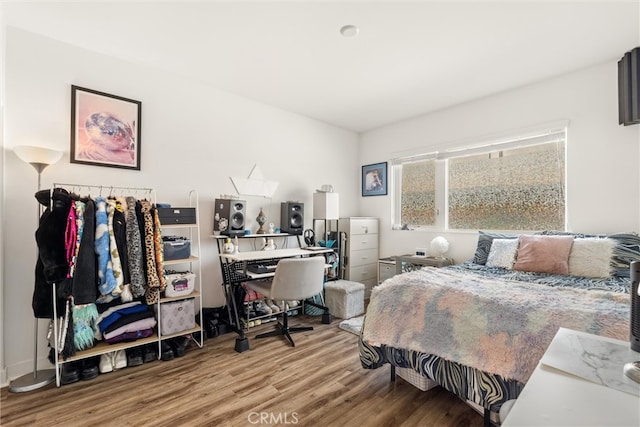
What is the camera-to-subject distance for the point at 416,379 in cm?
192

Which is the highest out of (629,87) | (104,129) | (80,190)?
(629,87)

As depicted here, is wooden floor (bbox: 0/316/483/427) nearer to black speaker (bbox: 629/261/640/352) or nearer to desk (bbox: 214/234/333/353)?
desk (bbox: 214/234/333/353)

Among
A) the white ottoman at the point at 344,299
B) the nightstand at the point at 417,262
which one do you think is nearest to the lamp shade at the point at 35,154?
the white ottoman at the point at 344,299

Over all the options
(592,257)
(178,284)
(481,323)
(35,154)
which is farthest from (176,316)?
(592,257)

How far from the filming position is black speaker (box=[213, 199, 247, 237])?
2930 mm

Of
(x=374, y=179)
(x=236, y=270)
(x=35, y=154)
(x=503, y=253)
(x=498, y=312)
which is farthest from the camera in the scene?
(x=374, y=179)

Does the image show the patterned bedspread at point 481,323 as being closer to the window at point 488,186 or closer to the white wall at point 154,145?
the window at point 488,186

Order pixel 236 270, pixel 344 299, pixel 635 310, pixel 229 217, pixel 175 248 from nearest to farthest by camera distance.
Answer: pixel 635 310, pixel 175 248, pixel 229 217, pixel 236 270, pixel 344 299

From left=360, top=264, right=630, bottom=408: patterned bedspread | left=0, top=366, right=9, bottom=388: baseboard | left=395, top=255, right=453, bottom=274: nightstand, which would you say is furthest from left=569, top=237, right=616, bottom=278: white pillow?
left=0, top=366, right=9, bottom=388: baseboard

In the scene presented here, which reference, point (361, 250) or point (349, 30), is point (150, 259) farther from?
point (361, 250)

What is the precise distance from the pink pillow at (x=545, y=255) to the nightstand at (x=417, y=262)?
0.91m

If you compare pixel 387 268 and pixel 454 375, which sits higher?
pixel 387 268

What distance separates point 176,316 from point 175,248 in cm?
60

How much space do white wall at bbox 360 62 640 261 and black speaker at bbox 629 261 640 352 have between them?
7.67 feet
